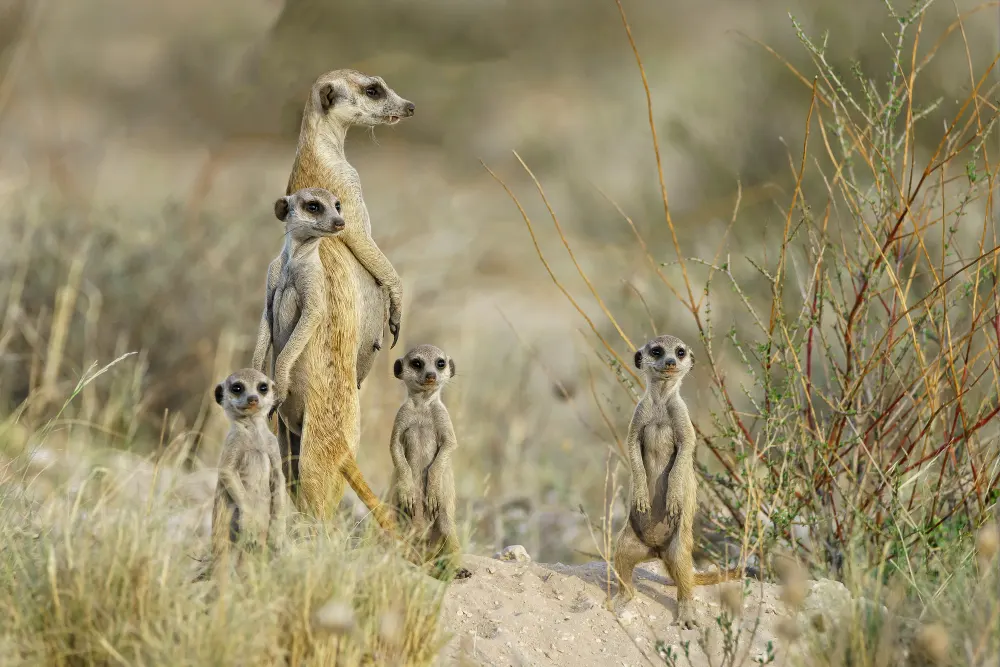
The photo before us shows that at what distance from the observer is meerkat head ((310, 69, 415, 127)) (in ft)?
12.7

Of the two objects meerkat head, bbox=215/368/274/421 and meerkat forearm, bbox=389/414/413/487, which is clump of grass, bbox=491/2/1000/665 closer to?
meerkat forearm, bbox=389/414/413/487

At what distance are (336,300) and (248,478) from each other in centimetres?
71

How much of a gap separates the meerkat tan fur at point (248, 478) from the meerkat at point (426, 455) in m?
0.47

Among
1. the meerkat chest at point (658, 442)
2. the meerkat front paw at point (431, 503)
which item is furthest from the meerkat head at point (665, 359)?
the meerkat front paw at point (431, 503)

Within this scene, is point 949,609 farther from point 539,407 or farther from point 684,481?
point 539,407

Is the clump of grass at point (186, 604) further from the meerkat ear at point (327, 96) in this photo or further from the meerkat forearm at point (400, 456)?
the meerkat ear at point (327, 96)

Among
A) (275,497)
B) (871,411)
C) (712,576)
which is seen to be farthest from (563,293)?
(275,497)

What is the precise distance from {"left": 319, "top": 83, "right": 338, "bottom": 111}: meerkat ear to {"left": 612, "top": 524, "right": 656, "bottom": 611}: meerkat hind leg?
1560 mm

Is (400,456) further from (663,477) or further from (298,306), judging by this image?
(663,477)

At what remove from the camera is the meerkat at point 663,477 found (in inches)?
140

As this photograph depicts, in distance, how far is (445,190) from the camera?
15.7 meters

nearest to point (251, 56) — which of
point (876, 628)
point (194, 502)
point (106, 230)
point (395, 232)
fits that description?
point (395, 232)

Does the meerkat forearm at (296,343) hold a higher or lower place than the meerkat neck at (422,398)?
higher

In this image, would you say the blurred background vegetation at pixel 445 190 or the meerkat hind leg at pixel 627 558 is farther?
the blurred background vegetation at pixel 445 190
